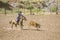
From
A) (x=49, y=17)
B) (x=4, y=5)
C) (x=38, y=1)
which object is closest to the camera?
(x=49, y=17)

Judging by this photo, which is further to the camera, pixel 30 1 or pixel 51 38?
pixel 30 1

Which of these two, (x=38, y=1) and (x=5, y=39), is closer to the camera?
(x=5, y=39)

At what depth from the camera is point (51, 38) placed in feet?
53.4

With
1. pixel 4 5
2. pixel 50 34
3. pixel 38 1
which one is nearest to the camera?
pixel 50 34

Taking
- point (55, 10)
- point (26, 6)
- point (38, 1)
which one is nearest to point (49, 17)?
point (55, 10)

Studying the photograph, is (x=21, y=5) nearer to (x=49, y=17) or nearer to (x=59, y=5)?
(x=59, y=5)

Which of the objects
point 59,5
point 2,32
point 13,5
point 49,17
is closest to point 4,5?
point 13,5

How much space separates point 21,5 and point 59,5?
5.83 metres

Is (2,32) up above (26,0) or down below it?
below

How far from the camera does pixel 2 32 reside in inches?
704

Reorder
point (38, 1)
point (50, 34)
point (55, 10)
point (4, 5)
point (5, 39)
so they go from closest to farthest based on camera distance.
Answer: point (5, 39), point (50, 34), point (55, 10), point (4, 5), point (38, 1)

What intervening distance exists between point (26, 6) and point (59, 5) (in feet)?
16.0

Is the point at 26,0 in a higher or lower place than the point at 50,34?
higher

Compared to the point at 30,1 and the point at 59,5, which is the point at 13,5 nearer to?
the point at 30,1
